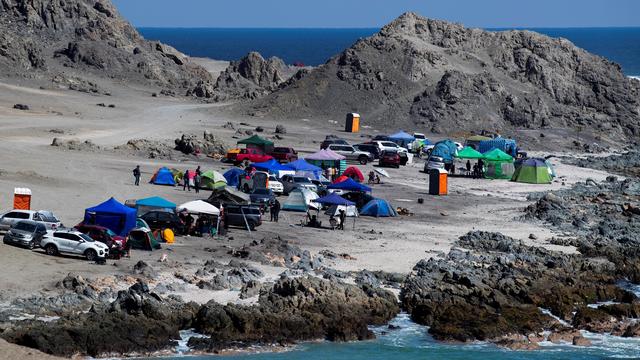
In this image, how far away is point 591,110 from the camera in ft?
293

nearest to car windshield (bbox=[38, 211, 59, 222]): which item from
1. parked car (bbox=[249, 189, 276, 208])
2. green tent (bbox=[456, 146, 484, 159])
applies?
parked car (bbox=[249, 189, 276, 208])

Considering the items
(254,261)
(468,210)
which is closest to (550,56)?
(468,210)

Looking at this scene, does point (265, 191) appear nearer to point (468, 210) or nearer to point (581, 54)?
point (468, 210)

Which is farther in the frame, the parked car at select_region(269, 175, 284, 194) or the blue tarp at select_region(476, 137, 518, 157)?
the blue tarp at select_region(476, 137, 518, 157)

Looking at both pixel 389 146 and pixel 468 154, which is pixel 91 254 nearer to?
Result: pixel 468 154

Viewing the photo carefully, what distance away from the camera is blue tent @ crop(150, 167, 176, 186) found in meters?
51.8

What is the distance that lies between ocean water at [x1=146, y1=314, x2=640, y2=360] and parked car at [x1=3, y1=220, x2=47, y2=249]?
317 inches

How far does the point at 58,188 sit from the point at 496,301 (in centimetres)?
2038

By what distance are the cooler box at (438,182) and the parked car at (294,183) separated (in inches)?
254

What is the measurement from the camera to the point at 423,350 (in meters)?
31.2

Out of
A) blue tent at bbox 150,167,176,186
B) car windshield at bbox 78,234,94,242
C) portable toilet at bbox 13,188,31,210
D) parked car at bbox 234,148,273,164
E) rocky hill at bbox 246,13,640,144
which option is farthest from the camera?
rocky hill at bbox 246,13,640,144

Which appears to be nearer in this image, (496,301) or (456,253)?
(496,301)

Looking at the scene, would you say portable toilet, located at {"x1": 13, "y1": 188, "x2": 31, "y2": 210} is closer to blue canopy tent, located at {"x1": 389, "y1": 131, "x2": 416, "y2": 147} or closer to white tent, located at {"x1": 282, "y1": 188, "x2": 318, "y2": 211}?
white tent, located at {"x1": 282, "y1": 188, "x2": 318, "y2": 211}

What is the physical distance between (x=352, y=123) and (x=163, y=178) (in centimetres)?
2954
